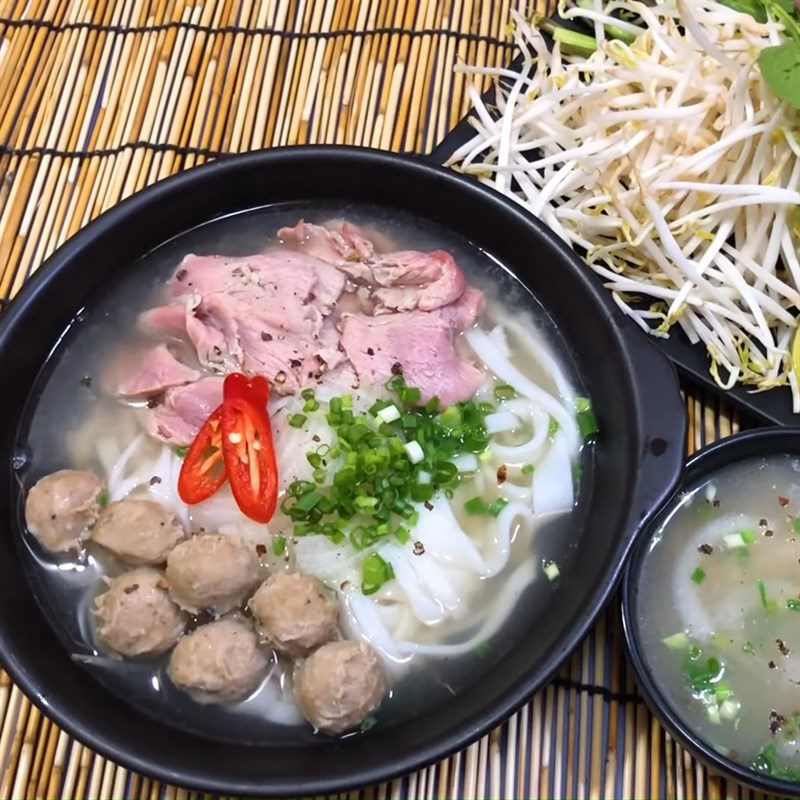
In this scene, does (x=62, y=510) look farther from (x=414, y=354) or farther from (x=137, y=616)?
(x=414, y=354)

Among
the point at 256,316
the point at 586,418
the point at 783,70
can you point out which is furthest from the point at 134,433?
the point at 783,70

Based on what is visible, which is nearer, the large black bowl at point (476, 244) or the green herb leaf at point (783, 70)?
the large black bowl at point (476, 244)

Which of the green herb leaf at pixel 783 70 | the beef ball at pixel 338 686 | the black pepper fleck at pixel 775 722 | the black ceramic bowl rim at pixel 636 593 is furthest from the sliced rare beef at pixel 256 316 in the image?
the black pepper fleck at pixel 775 722

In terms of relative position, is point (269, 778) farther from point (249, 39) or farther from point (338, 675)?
point (249, 39)

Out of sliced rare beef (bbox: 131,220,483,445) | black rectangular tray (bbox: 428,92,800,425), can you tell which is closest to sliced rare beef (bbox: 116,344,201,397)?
sliced rare beef (bbox: 131,220,483,445)

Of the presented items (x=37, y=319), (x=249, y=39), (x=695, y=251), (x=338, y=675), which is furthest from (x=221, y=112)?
(x=338, y=675)

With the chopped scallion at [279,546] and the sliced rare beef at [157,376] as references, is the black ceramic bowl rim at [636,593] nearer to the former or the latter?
the chopped scallion at [279,546]
